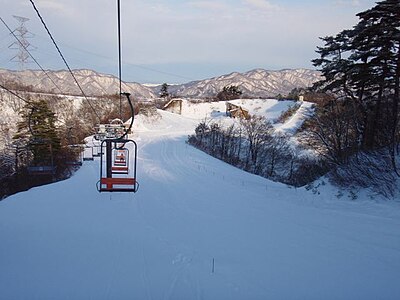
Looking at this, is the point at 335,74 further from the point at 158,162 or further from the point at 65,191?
the point at 65,191

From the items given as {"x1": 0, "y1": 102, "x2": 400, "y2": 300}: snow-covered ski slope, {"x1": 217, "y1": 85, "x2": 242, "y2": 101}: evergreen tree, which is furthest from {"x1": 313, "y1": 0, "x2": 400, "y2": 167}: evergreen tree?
{"x1": 217, "y1": 85, "x2": 242, "y2": 101}: evergreen tree

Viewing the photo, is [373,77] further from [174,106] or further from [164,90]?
[164,90]

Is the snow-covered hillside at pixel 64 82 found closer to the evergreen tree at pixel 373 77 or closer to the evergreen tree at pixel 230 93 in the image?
the evergreen tree at pixel 230 93

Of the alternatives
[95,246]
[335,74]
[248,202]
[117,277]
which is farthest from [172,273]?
[335,74]

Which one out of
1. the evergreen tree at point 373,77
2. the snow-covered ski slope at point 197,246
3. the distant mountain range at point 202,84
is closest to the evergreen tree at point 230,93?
the distant mountain range at point 202,84

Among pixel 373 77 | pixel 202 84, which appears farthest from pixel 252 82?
pixel 373 77

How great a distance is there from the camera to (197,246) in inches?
268

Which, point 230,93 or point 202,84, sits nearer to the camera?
point 230,93

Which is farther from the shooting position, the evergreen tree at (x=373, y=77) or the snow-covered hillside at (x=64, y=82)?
the snow-covered hillside at (x=64, y=82)

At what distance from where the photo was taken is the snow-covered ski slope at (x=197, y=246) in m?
5.02

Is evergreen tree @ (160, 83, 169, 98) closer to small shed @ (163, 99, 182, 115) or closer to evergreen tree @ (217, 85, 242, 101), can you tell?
evergreen tree @ (217, 85, 242, 101)

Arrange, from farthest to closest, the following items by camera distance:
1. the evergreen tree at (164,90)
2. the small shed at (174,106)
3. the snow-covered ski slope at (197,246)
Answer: the evergreen tree at (164,90)
the small shed at (174,106)
the snow-covered ski slope at (197,246)

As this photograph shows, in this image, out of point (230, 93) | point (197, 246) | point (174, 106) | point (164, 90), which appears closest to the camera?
point (197, 246)

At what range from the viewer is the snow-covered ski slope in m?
5.02
